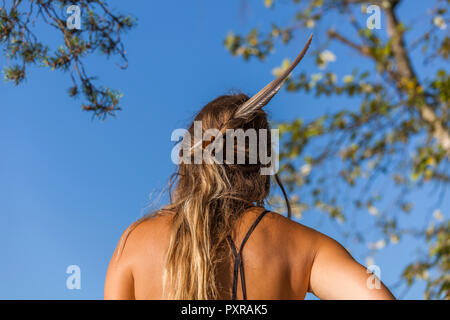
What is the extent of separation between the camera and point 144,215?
1.90 meters

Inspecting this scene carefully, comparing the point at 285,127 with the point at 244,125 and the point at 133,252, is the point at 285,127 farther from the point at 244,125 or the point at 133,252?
the point at 133,252

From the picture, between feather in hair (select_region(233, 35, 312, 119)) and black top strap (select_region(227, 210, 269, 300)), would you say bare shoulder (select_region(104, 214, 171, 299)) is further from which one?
feather in hair (select_region(233, 35, 312, 119))

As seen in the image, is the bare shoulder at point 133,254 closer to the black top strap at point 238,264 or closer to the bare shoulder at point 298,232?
the black top strap at point 238,264

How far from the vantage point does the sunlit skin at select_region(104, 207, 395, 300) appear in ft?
5.47

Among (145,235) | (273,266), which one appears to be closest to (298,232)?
(273,266)

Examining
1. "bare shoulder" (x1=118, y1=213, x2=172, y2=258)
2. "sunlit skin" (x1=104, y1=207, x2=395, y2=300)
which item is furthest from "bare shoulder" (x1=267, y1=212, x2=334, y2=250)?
"bare shoulder" (x1=118, y1=213, x2=172, y2=258)

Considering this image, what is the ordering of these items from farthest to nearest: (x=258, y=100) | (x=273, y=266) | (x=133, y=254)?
1. (x=258, y=100)
2. (x=133, y=254)
3. (x=273, y=266)

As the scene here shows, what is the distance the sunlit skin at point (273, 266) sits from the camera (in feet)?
5.47

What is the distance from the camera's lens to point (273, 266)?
5.49ft

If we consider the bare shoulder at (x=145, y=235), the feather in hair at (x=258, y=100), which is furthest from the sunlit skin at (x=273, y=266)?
the feather in hair at (x=258, y=100)

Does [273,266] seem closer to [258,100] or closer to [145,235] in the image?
[145,235]

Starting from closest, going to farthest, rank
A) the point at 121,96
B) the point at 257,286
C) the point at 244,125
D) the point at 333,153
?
1. the point at 257,286
2. the point at 244,125
3. the point at 121,96
4. the point at 333,153
